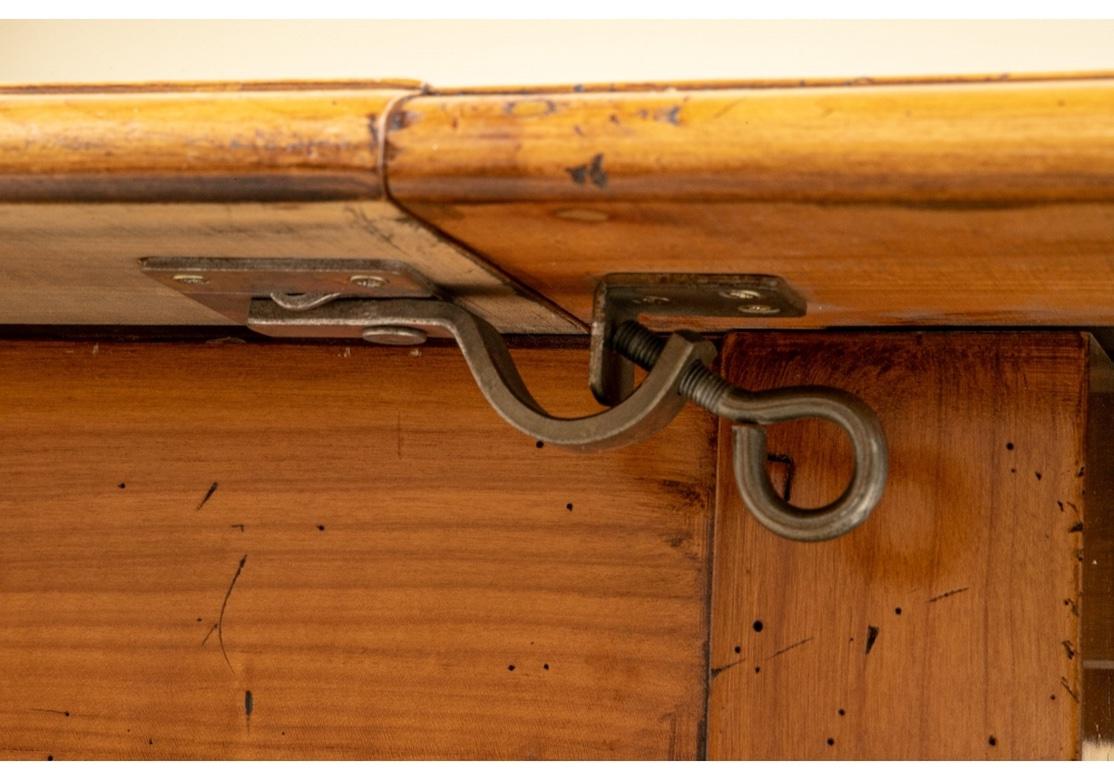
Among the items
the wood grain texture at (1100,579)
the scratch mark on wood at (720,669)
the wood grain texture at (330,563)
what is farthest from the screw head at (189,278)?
the wood grain texture at (1100,579)

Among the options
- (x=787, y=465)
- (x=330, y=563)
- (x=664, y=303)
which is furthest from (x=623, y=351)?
(x=330, y=563)

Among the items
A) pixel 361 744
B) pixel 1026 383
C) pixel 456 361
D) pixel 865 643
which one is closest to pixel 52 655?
pixel 361 744

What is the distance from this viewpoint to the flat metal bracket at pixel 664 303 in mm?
548

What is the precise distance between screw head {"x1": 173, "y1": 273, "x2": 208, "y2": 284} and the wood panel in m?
0.15

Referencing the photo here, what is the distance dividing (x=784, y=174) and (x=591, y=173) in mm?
57

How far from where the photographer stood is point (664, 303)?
0.58 metres

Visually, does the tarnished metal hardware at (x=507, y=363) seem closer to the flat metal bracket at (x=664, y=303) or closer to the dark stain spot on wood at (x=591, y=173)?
the flat metal bracket at (x=664, y=303)

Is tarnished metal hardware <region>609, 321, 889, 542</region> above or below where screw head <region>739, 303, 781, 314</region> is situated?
below

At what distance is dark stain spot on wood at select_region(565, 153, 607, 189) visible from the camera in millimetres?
416

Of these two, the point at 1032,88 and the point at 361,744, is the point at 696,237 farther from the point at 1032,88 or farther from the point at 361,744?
the point at 361,744

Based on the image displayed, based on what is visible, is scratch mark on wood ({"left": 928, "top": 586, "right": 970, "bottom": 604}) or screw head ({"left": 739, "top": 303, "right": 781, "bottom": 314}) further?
scratch mark on wood ({"left": 928, "top": 586, "right": 970, "bottom": 604})

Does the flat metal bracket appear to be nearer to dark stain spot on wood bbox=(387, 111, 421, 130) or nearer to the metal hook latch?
the metal hook latch

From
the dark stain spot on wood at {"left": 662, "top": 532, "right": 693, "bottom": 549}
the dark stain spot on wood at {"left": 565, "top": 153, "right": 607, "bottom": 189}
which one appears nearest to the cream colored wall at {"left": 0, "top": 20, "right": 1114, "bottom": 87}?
the dark stain spot on wood at {"left": 662, "top": 532, "right": 693, "bottom": 549}

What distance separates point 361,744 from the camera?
791mm
